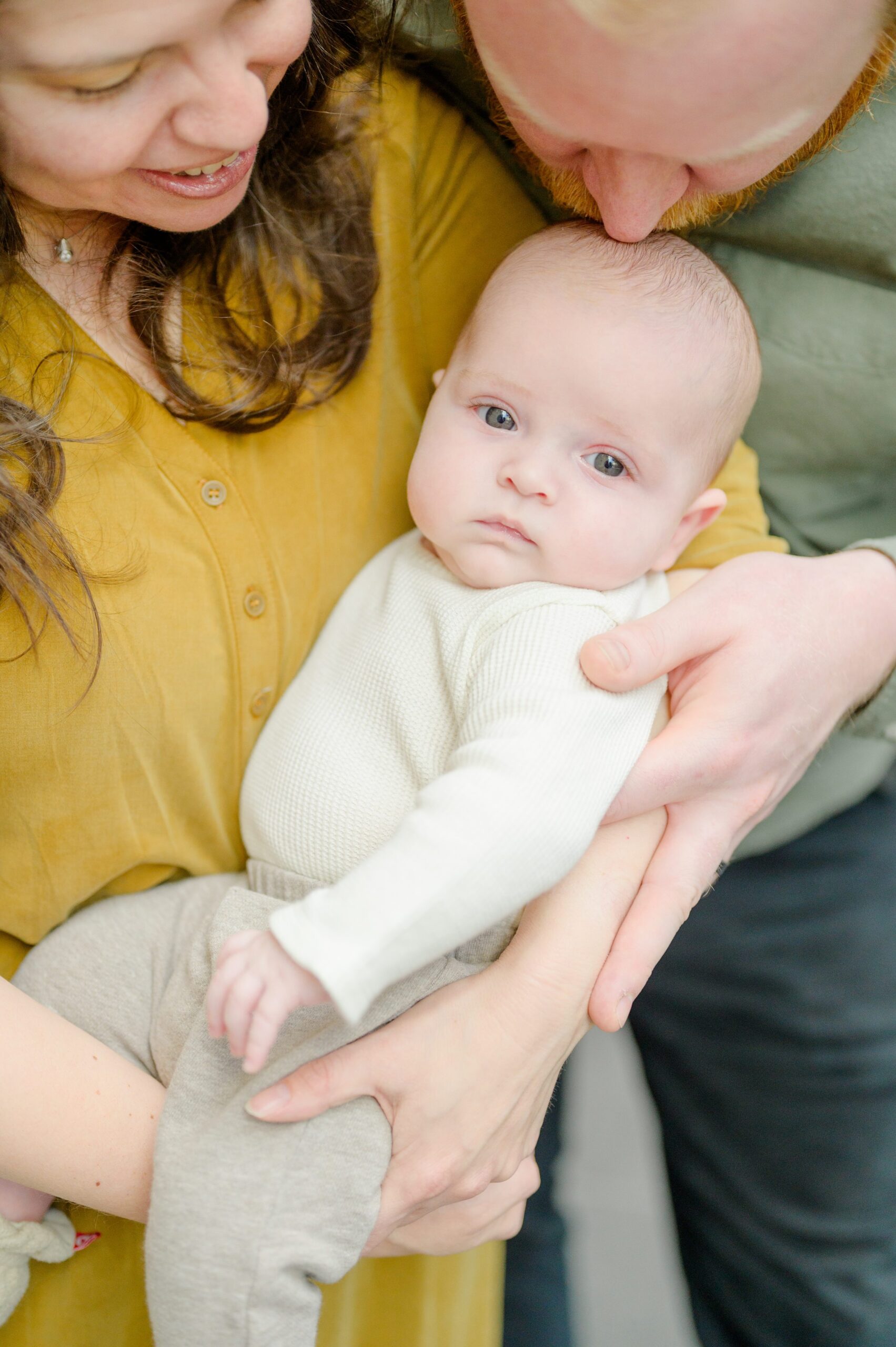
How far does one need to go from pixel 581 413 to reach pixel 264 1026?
0.60 m

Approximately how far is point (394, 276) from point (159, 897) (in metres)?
0.69

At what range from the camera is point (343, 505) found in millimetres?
1122

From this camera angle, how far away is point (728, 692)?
997mm

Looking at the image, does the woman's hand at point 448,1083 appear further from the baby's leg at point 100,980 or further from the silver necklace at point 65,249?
the silver necklace at point 65,249

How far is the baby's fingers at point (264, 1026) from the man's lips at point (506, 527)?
47 centimetres

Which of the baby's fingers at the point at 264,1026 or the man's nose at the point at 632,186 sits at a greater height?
the man's nose at the point at 632,186

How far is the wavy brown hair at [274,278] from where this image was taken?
0.88 metres

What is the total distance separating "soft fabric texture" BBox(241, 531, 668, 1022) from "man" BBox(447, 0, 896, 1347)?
2.5 inches

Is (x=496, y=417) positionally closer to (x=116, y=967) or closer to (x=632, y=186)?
(x=632, y=186)

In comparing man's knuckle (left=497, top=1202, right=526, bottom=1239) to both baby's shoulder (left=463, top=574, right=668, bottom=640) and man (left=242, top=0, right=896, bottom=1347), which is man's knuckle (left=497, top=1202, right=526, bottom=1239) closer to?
man (left=242, top=0, right=896, bottom=1347)

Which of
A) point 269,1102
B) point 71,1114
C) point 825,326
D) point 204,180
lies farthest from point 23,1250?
point 825,326

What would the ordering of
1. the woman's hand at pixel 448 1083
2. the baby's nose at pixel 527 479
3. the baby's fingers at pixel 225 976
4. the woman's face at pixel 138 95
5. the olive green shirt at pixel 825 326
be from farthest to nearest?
the olive green shirt at pixel 825 326
the baby's nose at pixel 527 479
the woman's hand at pixel 448 1083
the baby's fingers at pixel 225 976
the woman's face at pixel 138 95

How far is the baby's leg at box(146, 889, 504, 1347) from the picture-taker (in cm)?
81

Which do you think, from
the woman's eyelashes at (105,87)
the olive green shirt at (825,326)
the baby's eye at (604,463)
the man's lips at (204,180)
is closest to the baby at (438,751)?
the baby's eye at (604,463)
